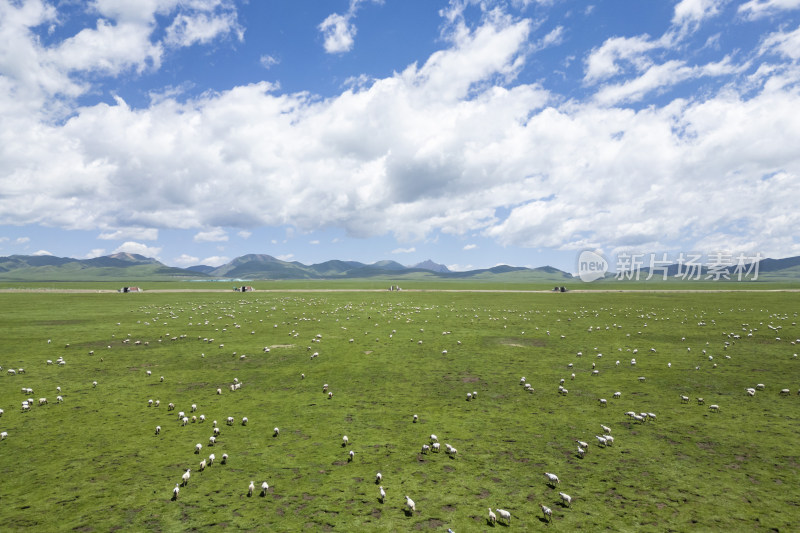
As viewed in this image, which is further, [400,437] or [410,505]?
[400,437]

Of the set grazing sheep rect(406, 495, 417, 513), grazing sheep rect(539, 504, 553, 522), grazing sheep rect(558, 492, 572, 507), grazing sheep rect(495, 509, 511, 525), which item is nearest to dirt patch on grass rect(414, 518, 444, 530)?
grazing sheep rect(406, 495, 417, 513)

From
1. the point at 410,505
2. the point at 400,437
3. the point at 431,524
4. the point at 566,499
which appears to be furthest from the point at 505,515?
the point at 400,437

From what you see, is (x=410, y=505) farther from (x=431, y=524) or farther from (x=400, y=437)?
(x=400, y=437)

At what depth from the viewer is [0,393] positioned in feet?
65.1

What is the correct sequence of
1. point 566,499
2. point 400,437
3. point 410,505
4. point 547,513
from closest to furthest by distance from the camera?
point 547,513
point 410,505
point 566,499
point 400,437

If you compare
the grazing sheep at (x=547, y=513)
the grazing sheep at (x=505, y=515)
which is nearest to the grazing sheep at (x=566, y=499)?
the grazing sheep at (x=547, y=513)

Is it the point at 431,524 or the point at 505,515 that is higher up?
the point at 505,515

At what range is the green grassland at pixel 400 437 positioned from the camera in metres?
10.4

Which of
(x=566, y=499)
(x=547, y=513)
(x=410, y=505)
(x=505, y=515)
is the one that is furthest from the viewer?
(x=566, y=499)

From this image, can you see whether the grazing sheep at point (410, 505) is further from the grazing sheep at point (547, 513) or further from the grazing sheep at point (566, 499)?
the grazing sheep at point (566, 499)

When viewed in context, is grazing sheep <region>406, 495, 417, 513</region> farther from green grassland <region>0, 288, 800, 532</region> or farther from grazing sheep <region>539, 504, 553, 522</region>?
grazing sheep <region>539, 504, 553, 522</region>

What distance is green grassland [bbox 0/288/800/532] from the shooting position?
34.1 ft

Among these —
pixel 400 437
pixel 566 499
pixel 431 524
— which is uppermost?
pixel 566 499

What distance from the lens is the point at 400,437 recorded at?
14.9 m
